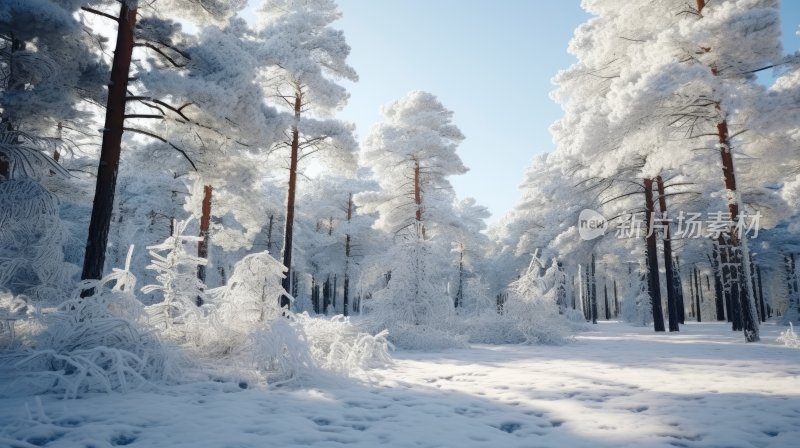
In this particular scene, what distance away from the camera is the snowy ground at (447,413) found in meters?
2.63

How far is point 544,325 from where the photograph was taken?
9.91m

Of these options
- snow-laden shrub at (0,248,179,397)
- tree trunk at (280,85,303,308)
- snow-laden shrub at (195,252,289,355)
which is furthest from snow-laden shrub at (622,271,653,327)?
snow-laden shrub at (0,248,179,397)

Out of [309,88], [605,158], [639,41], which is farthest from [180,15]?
[639,41]

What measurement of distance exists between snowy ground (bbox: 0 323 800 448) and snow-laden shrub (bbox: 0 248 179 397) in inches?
11.5

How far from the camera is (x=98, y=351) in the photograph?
3.92 meters

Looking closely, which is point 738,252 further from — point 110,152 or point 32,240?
point 32,240

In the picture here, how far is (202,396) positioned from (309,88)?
35.4ft

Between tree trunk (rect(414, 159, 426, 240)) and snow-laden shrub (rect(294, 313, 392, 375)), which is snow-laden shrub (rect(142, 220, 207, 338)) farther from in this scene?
tree trunk (rect(414, 159, 426, 240))

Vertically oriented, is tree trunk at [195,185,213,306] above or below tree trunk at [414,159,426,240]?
below

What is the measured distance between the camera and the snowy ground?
8.64ft

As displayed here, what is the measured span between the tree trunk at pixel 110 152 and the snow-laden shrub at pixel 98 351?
1.68 metres

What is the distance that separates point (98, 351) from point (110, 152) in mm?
3662

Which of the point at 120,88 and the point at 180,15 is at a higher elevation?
the point at 180,15

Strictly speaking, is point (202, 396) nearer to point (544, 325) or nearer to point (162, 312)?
point (162, 312)
